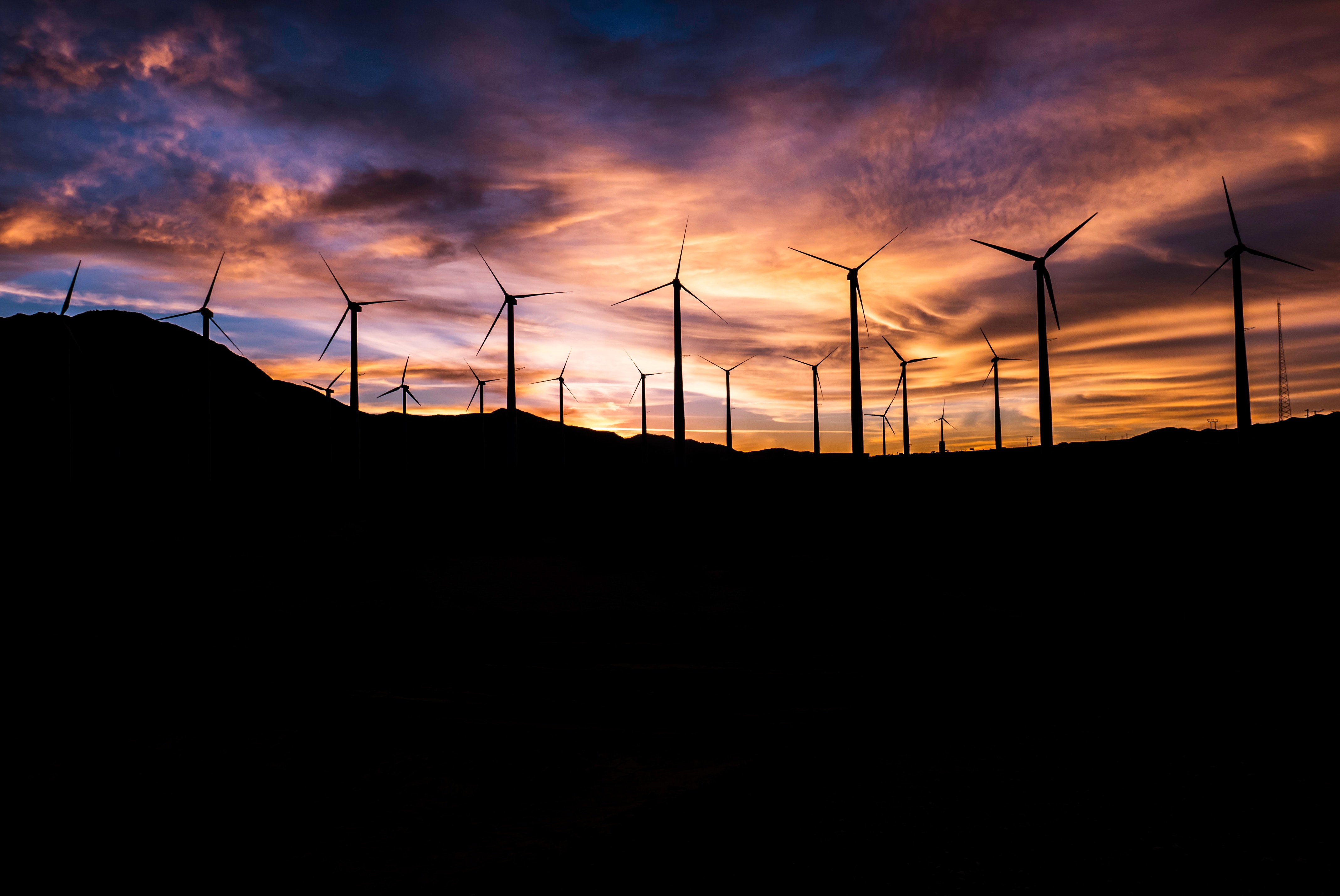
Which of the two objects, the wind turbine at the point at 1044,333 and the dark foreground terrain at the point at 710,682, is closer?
the dark foreground terrain at the point at 710,682

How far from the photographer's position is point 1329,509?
35625 mm

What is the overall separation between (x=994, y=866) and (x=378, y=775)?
15.0 meters

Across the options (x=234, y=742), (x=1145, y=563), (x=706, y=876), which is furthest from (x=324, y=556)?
(x=1145, y=563)

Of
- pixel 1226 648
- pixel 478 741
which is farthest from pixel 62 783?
pixel 1226 648

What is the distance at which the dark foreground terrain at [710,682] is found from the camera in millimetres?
12508

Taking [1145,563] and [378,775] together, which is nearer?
[378,775]

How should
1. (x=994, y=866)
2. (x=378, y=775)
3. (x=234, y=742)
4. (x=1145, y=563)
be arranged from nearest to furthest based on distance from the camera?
(x=994, y=866) → (x=378, y=775) → (x=234, y=742) → (x=1145, y=563)

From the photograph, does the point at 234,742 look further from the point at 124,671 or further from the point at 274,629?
the point at 274,629

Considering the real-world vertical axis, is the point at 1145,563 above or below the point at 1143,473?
below

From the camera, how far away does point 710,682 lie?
2578 cm

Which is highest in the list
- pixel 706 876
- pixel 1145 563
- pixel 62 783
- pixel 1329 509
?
pixel 1329 509

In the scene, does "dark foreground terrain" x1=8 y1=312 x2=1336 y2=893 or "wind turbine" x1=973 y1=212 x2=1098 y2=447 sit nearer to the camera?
"dark foreground terrain" x1=8 y1=312 x2=1336 y2=893

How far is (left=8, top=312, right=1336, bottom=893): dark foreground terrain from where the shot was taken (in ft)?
41.0

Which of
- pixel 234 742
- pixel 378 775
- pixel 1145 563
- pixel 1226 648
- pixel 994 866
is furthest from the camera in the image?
pixel 1145 563
